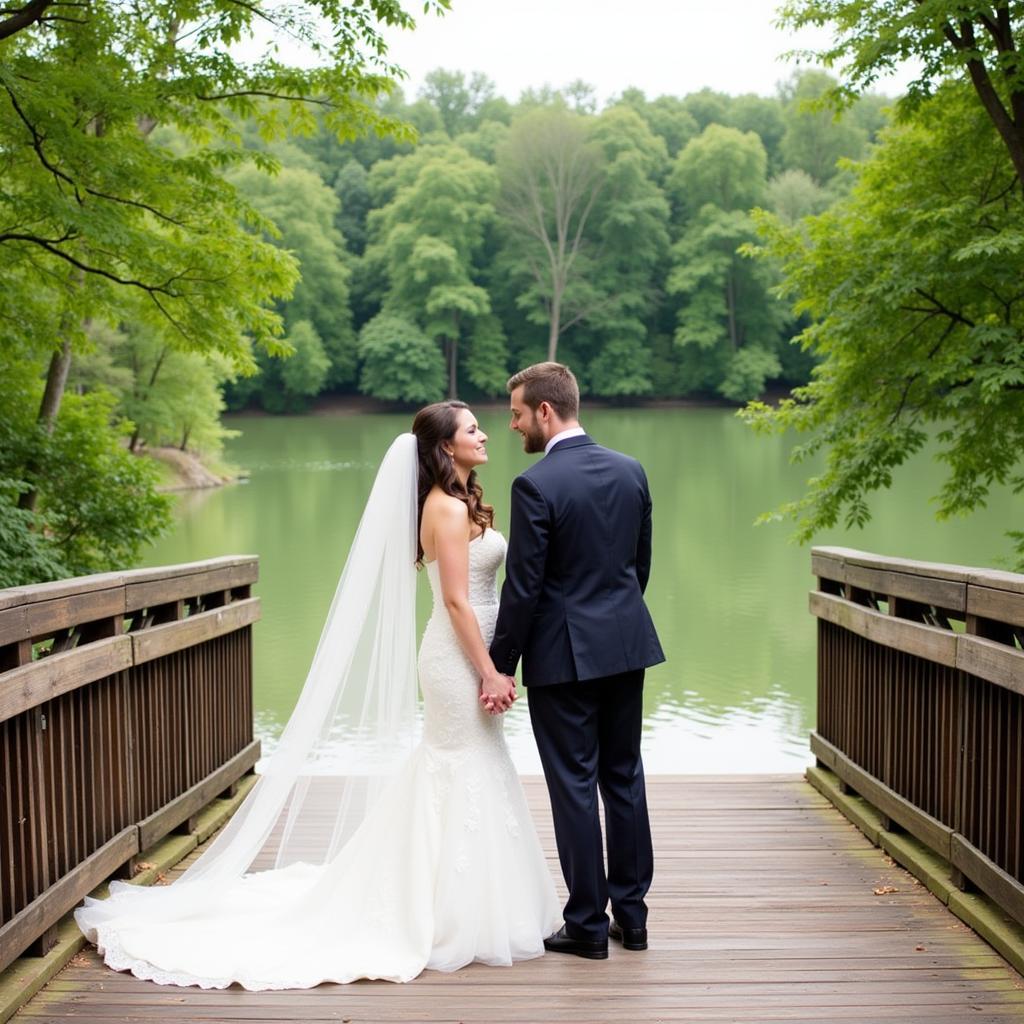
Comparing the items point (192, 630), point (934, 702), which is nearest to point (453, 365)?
point (192, 630)

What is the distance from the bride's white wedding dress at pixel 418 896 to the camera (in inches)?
139

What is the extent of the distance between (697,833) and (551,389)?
2.26 m

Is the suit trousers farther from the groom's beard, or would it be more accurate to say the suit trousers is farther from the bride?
the groom's beard

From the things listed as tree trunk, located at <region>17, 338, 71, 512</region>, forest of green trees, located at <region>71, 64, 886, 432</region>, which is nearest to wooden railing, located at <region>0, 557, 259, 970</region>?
tree trunk, located at <region>17, 338, 71, 512</region>

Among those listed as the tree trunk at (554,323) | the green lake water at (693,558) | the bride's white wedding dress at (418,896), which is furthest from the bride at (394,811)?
the tree trunk at (554,323)

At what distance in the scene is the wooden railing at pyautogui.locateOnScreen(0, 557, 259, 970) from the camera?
10.7 ft

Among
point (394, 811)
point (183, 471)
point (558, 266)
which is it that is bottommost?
point (394, 811)

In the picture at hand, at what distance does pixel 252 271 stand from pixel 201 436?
22.1 meters

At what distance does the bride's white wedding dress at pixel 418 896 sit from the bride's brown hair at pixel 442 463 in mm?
109

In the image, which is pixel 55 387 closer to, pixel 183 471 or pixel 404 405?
pixel 183 471

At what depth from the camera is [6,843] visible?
319 centimetres

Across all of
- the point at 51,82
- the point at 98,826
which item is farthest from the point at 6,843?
the point at 51,82

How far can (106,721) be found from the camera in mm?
3982

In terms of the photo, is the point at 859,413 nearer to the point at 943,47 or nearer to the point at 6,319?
the point at 943,47
